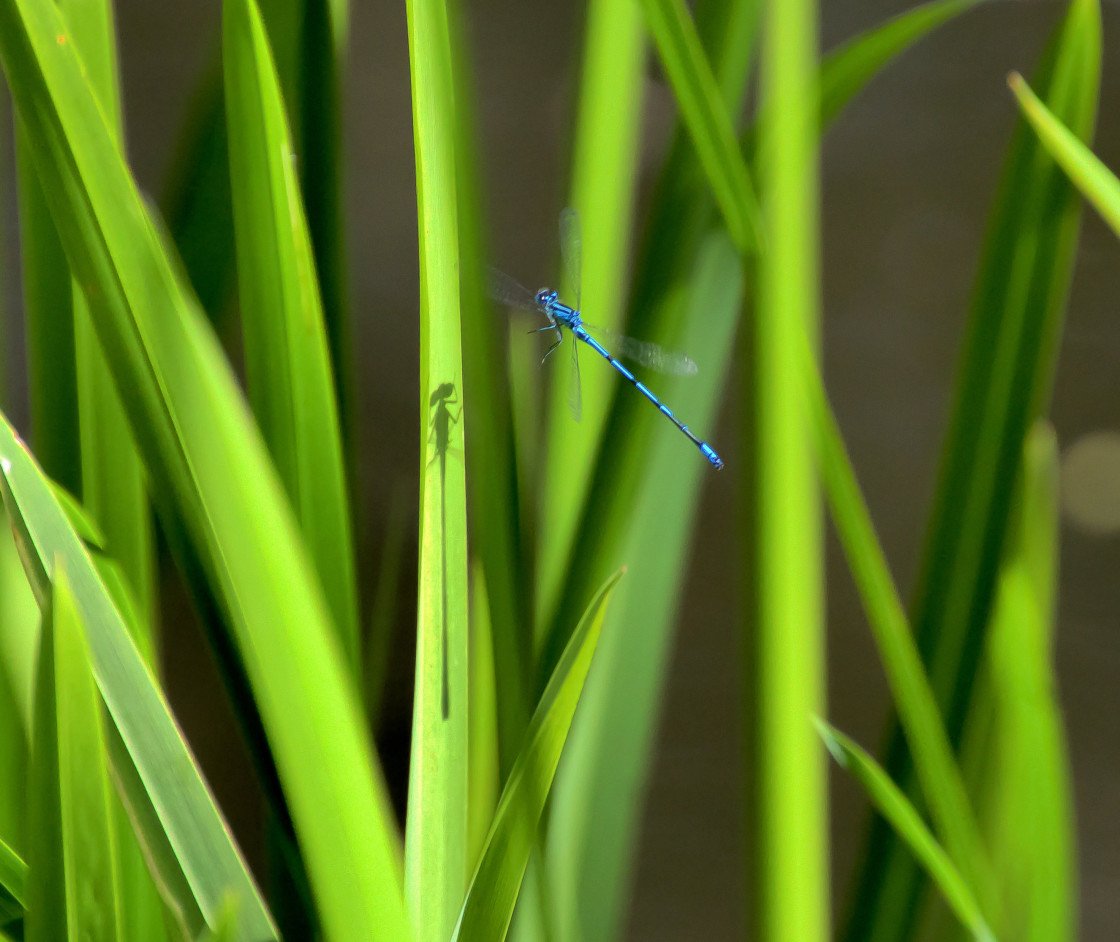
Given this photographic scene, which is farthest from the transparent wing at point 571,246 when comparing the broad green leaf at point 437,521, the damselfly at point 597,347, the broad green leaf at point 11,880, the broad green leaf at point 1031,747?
the broad green leaf at point 11,880

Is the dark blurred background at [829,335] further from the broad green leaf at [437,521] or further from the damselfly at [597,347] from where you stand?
the broad green leaf at [437,521]

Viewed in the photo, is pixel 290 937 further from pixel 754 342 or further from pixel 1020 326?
pixel 1020 326

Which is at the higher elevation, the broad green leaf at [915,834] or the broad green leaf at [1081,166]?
the broad green leaf at [1081,166]

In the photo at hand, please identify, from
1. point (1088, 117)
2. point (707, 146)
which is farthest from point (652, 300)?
point (1088, 117)

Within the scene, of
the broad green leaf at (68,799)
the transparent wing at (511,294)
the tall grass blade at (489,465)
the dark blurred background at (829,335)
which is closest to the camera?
the broad green leaf at (68,799)

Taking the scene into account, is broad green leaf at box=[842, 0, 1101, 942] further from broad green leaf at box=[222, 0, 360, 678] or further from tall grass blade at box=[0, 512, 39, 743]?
tall grass blade at box=[0, 512, 39, 743]
